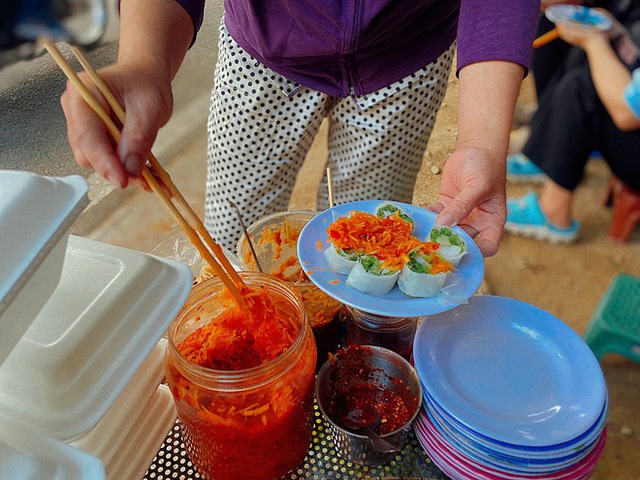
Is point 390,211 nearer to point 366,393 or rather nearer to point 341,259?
point 341,259

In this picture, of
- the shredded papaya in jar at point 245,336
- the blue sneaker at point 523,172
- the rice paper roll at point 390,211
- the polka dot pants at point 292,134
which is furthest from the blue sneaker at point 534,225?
the shredded papaya in jar at point 245,336

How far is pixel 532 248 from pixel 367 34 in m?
1.83

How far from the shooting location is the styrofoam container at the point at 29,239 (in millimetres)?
551

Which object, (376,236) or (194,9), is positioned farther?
(194,9)

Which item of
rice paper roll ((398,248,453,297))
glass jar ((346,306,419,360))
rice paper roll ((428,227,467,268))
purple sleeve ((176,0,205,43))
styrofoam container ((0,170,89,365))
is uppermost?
styrofoam container ((0,170,89,365))

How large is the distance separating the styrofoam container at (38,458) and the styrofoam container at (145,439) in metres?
0.17

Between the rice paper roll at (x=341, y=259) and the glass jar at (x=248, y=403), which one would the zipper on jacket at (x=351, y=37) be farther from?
the glass jar at (x=248, y=403)

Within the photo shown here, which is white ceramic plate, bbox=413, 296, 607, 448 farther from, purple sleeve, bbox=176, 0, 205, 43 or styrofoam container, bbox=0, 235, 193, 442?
purple sleeve, bbox=176, 0, 205, 43

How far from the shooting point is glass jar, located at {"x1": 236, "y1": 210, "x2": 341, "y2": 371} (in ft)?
3.20

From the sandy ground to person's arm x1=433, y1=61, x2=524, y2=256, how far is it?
1.33 meters

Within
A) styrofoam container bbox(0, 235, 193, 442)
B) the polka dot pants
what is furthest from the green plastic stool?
styrofoam container bbox(0, 235, 193, 442)

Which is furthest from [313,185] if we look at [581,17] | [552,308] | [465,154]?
[465,154]

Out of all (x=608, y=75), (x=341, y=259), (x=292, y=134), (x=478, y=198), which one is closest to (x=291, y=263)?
(x=341, y=259)

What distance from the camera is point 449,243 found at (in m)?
1.00
